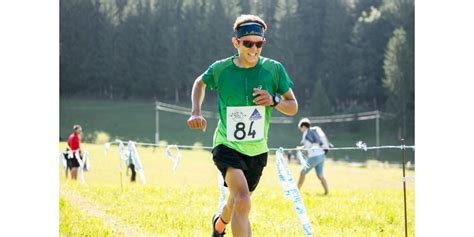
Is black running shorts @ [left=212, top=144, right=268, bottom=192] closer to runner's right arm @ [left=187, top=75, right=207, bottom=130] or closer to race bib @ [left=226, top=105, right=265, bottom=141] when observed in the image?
race bib @ [left=226, top=105, right=265, bottom=141]

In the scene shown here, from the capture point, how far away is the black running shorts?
5.35 m

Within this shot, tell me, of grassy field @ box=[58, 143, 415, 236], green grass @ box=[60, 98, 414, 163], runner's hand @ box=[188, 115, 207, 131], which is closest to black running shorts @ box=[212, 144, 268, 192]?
runner's hand @ box=[188, 115, 207, 131]

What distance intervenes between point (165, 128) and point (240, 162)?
15604mm

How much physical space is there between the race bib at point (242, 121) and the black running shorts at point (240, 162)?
0.09 meters

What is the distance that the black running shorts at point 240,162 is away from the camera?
5.35 meters

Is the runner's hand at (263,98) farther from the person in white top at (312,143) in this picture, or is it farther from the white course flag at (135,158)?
the white course flag at (135,158)

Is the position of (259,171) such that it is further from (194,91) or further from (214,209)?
(214,209)

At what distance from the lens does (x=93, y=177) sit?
15086 mm

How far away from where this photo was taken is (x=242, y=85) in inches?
212

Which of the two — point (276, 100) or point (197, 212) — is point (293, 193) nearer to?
point (197, 212)

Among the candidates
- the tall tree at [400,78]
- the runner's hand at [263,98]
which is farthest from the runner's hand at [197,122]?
the tall tree at [400,78]

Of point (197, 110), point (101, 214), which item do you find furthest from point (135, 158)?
point (197, 110)

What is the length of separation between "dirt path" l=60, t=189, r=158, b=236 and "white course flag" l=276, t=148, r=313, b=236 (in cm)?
123
